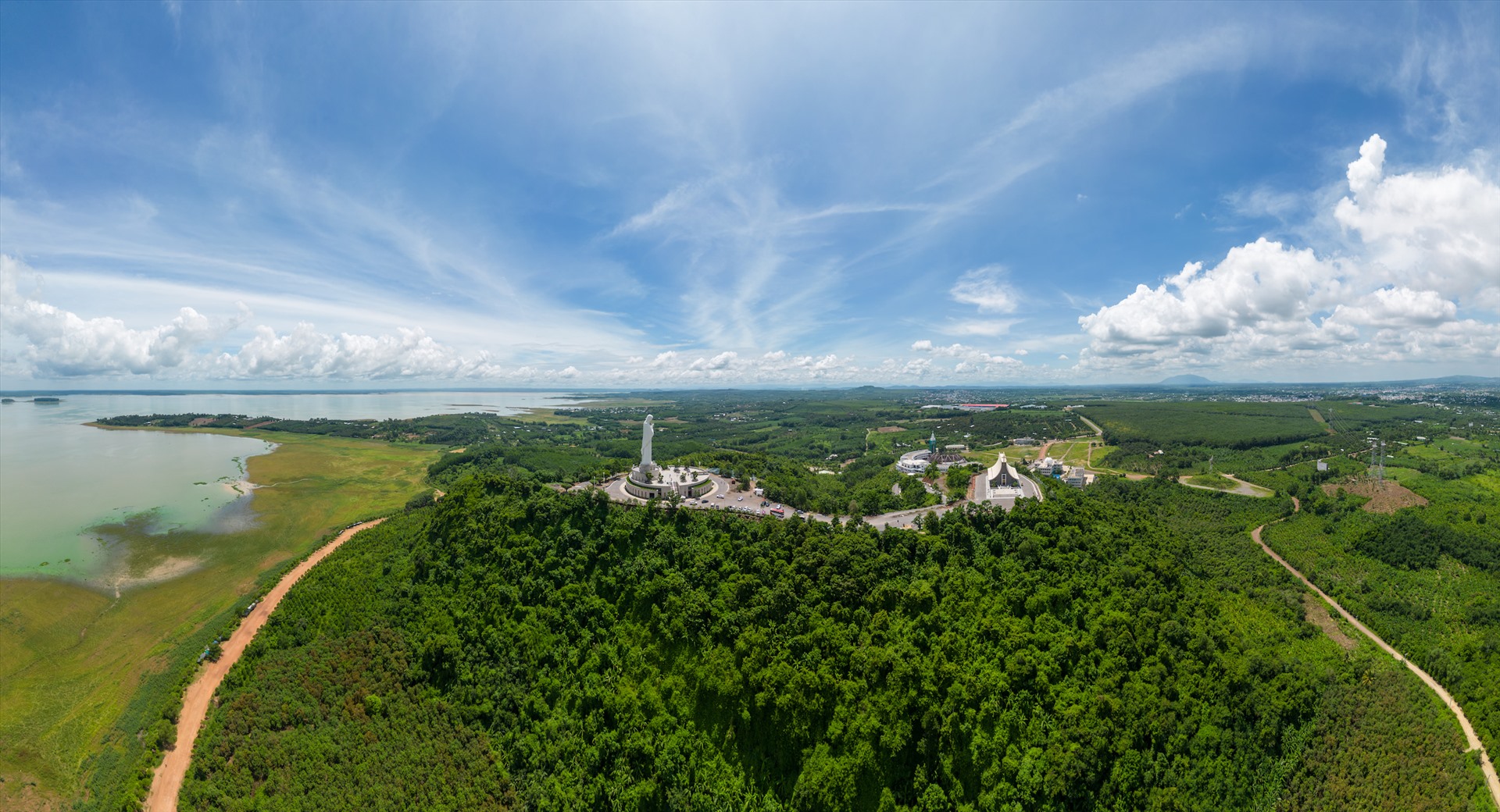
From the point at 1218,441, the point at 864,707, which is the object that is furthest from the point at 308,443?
the point at 1218,441

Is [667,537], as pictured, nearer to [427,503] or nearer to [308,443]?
[427,503]

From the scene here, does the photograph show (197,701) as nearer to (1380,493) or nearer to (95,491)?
(95,491)

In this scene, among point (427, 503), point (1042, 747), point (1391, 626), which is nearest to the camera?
point (1042, 747)

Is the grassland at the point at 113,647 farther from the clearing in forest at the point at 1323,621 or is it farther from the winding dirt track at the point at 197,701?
the clearing in forest at the point at 1323,621

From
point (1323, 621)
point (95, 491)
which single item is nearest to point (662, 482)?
point (1323, 621)

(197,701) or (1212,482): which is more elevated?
(1212,482)
